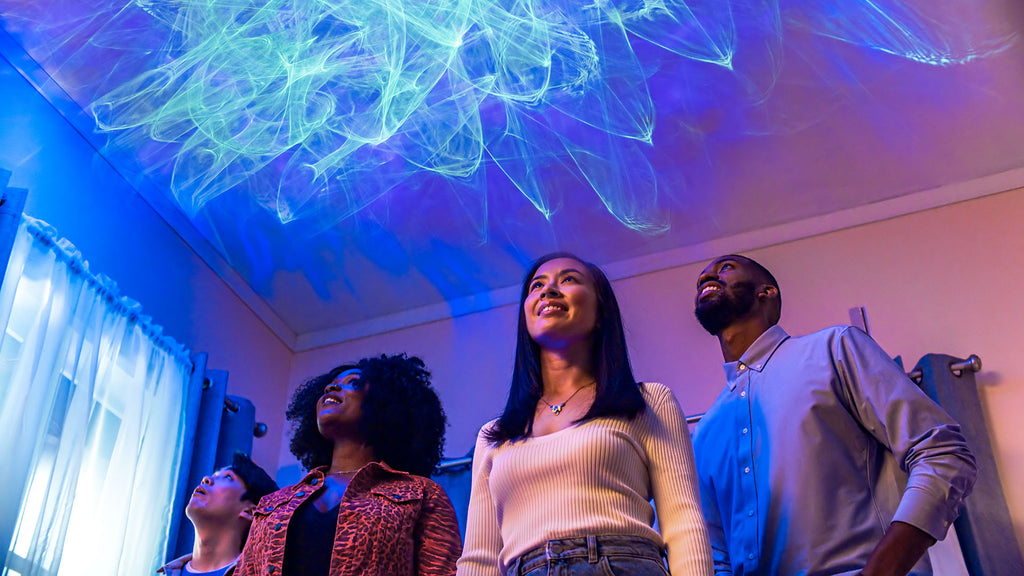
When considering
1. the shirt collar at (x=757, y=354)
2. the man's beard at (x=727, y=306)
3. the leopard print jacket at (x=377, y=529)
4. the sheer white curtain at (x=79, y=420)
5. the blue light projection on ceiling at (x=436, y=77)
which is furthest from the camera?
the blue light projection on ceiling at (x=436, y=77)

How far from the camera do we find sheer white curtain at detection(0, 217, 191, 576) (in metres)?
2.76

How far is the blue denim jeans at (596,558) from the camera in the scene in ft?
4.76

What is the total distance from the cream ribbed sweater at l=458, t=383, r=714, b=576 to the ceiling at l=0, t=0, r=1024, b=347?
1.87 m

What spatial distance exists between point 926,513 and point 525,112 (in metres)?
2.26

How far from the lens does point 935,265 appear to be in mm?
3561

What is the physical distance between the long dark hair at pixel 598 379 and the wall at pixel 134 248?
2.08m

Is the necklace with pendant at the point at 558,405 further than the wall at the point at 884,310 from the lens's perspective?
No

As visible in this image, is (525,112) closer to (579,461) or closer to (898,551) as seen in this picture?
(579,461)

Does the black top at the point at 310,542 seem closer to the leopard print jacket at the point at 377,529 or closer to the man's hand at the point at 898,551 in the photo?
the leopard print jacket at the point at 377,529

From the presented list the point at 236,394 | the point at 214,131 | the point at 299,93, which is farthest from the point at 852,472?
the point at 236,394

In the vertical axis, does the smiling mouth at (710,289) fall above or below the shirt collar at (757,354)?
above

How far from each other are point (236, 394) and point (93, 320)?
42.4 inches

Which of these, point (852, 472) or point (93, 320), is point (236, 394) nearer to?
point (93, 320)

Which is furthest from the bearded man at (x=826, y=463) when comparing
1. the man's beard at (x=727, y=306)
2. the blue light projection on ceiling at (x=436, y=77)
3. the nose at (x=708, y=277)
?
the blue light projection on ceiling at (x=436, y=77)
